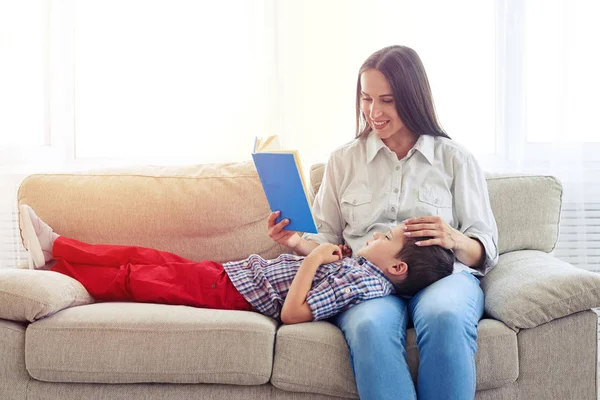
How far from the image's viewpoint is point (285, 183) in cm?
189

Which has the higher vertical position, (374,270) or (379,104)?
(379,104)

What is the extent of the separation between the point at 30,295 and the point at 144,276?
34 cm

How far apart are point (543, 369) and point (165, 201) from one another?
132 cm

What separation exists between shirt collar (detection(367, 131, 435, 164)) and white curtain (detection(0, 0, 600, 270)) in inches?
31.3

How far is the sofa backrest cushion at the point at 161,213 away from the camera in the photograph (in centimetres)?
241

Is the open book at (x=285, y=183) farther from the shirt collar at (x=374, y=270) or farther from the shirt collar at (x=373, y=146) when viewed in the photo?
the shirt collar at (x=373, y=146)

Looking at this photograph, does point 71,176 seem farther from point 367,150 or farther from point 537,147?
point 537,147

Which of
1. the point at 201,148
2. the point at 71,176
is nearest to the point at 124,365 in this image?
the point at 71,176

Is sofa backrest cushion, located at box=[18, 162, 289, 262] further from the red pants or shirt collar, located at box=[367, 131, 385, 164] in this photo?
shirt collar, located at box=[367, 131, 385, 164]

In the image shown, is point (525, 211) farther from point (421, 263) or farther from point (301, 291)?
point (301, 291)

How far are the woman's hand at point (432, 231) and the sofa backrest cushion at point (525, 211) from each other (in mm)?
460

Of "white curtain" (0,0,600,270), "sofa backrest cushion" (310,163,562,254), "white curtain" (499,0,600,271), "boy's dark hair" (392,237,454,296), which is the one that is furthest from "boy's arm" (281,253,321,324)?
"white curtain" (499,0,600,271)

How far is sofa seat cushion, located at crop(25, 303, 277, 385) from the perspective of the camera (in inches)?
71.4

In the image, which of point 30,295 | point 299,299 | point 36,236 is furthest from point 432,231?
point 36,236
